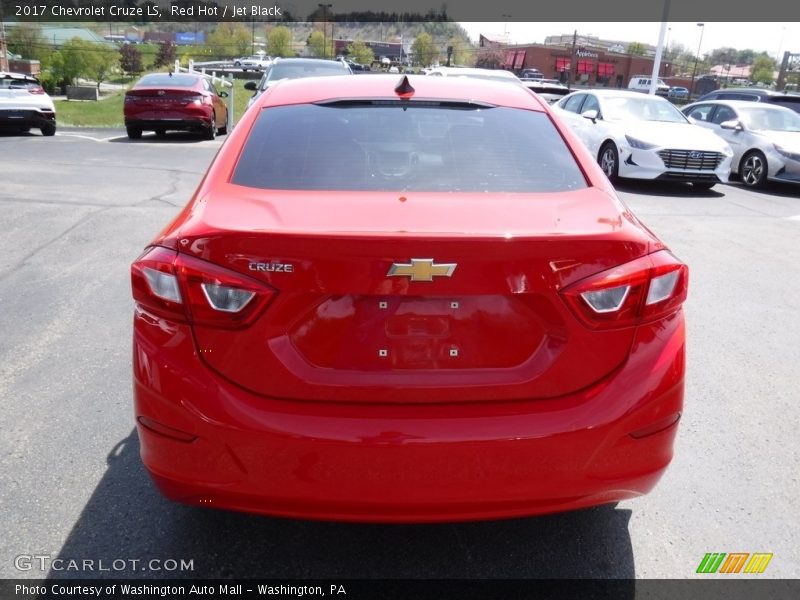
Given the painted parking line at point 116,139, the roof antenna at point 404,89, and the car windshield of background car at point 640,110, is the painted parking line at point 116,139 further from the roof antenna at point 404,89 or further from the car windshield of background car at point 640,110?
the roof antenna at point 404,89

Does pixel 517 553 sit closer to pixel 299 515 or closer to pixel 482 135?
pixel 299 515

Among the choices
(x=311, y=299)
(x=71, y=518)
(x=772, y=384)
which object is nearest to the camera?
(x=311, y=299)

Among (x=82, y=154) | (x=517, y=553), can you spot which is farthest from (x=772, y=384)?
(x=82, y=154)

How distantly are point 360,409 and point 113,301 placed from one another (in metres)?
3.70

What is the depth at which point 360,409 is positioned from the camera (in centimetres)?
210

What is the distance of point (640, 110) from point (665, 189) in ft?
5.72

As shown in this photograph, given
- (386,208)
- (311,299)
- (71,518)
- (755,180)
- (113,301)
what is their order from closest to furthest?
(311,299)
(386,208)
(71,518)
(113,301)
(755,180)

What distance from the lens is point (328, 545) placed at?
2.67 metres

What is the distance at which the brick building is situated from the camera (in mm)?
93562

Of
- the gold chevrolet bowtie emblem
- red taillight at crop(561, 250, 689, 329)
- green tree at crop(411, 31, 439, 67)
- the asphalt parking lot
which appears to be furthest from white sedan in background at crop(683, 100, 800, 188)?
green tree at crop(411, 31, 439, 67)

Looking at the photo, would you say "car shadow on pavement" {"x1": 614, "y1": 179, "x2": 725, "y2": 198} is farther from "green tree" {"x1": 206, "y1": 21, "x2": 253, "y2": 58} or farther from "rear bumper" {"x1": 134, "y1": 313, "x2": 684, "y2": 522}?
"green tree" {"x1": 206, "y1": 21, "x2": 253, "y2": 58}

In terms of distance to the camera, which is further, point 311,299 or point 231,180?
point 231,180

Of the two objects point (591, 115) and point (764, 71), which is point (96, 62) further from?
point (764, 71)

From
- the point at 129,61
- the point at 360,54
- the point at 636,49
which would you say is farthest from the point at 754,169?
the point at 636,49
